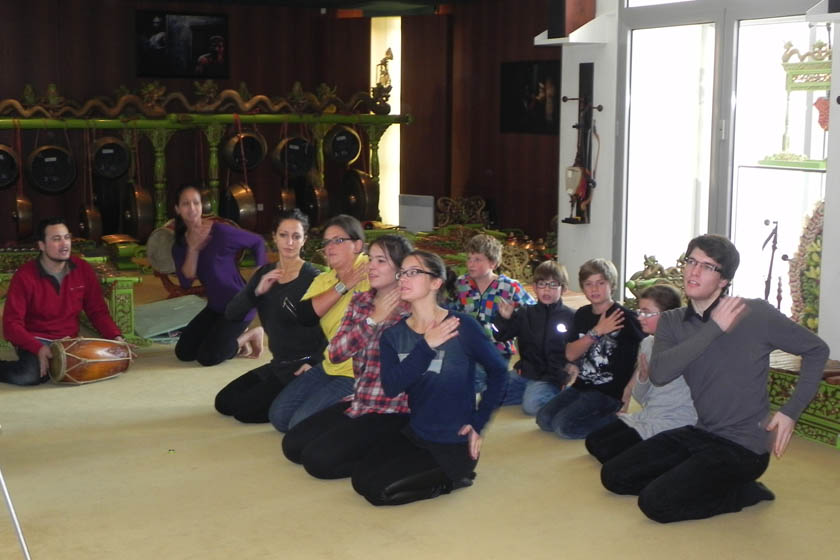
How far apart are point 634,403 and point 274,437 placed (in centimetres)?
191

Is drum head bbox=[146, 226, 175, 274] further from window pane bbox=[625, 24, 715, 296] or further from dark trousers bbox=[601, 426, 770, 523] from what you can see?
dark trousers bbox=[601, 426, 770, 523]

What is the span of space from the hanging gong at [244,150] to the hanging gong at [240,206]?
0.74 feet

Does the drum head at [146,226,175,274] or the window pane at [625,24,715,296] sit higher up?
the window pane at [625,24,715,296]

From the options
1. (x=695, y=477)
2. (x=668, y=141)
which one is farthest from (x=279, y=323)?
(x=668, y=141)

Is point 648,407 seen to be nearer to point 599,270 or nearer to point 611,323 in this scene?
point 611,323

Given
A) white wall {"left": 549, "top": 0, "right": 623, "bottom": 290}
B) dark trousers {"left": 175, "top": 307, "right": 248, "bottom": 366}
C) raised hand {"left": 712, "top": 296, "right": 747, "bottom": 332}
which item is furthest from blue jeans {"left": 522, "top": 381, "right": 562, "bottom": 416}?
white wall {"left": 549, "top": 0, "right": 623, "bottom": 290}

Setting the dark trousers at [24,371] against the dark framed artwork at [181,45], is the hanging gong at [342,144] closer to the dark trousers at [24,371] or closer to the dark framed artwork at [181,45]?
the dark framed artwork at [181,45]

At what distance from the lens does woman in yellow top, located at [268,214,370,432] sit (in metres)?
5.26

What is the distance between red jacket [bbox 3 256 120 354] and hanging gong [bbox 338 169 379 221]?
5450 mm

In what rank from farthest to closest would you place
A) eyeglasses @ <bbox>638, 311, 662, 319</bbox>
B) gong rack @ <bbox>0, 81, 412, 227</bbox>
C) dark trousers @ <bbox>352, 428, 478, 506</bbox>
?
gong rack @ <bbox>0, 81, 412, 227</bbox>
eyeglasses @ <bbox>638, 311, 662, 319</bbox>
dark trousers @ <bbox>352, 428, 478, 506</bbox>

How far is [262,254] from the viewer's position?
695 cm

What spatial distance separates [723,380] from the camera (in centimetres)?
424

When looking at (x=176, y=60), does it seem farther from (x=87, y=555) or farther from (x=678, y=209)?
(x=87, y=555)

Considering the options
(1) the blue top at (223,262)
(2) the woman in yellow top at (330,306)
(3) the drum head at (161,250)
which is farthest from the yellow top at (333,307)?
(3) the drum head at (161,250)
